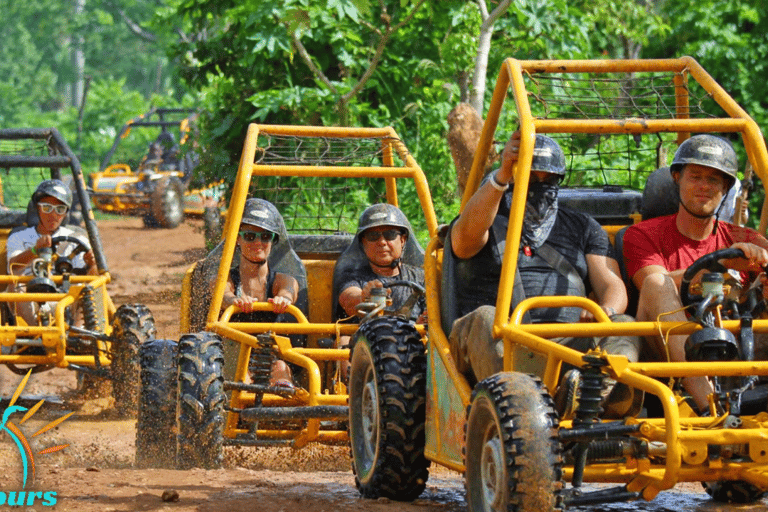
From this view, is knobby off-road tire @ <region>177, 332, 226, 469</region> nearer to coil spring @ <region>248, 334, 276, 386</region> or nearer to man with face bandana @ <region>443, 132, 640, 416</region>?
coil spring @ <region>248, 334, 276, 386</region>

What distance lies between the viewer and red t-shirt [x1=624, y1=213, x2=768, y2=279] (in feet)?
18.4

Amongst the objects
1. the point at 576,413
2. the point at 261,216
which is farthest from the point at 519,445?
the point at 261,216

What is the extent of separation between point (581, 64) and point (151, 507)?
247 centimetres

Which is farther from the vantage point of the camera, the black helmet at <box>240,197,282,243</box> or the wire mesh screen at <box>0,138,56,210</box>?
the wire mesh screen at <box>0,138,56,210</box>

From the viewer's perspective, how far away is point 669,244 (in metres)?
5.65

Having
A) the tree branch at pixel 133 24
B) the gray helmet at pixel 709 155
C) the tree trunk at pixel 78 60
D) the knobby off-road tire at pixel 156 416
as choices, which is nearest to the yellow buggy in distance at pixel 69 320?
the knobby off-road tire at pixel 156 416

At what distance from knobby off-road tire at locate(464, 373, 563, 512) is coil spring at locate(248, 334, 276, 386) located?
2.61 meters

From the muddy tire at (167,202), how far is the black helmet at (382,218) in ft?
48.8

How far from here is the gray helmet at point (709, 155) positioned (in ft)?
17.7

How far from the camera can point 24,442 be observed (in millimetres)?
7262

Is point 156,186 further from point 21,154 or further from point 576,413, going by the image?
point 576,413

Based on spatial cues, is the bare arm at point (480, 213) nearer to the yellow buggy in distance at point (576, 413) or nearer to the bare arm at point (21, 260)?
the yellow buggy in distance at point (576, 413)

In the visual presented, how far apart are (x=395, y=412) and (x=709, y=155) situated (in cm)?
162

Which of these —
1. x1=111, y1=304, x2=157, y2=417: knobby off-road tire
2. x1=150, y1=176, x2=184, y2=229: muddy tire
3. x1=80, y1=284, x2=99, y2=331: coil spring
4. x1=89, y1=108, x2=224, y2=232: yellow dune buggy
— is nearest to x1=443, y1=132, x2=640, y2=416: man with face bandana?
x1=111, y1=304, x2=157, y2=417: knobby off-road tire
